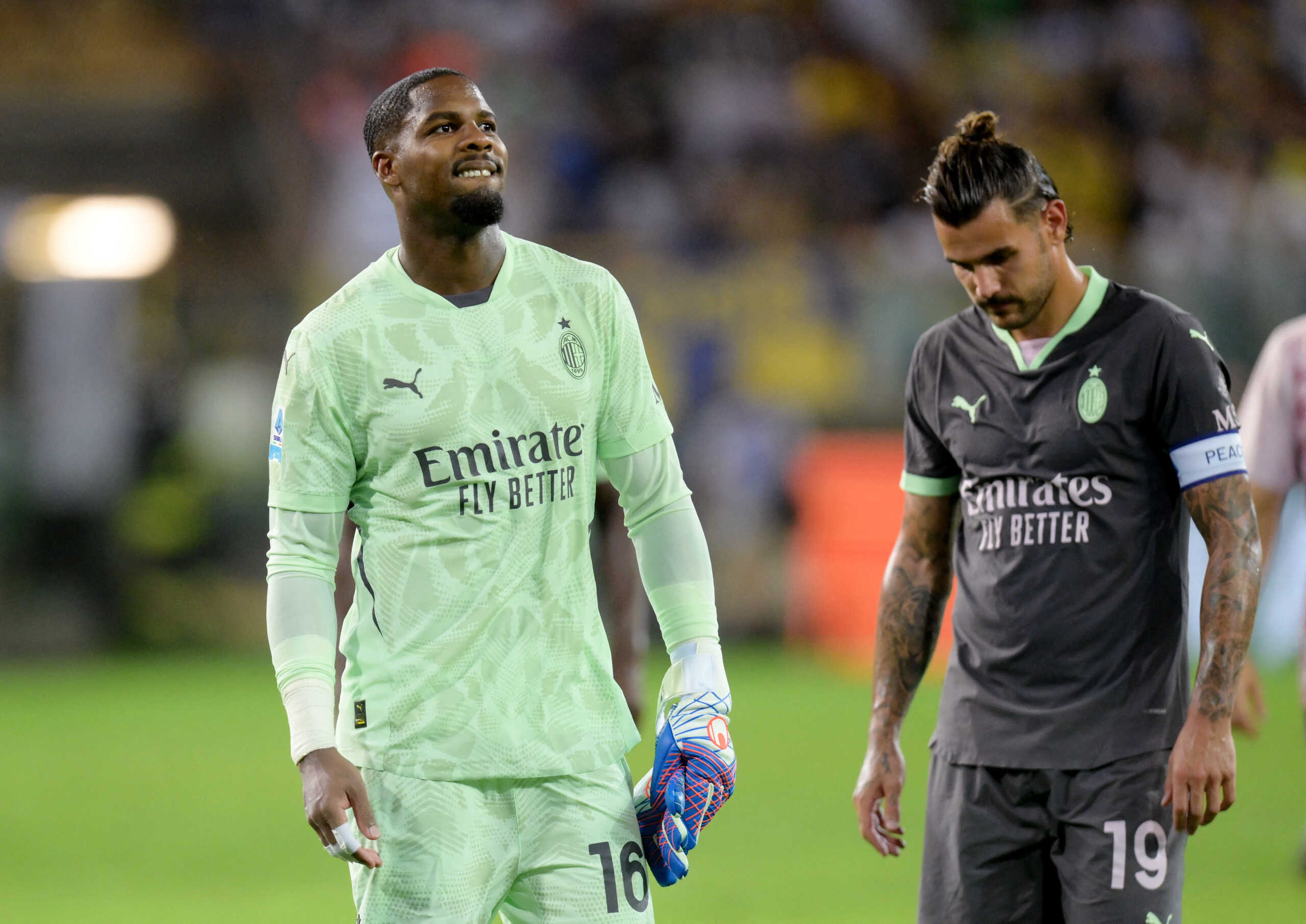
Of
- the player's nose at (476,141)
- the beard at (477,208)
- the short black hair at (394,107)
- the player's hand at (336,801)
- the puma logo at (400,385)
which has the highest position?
the short black hair at (394,107)

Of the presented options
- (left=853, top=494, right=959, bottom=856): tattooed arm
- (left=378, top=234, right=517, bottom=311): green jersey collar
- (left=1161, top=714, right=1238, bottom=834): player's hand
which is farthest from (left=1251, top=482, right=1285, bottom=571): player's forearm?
(left=378, top=234, right=517, bottom=311): green jersey collar

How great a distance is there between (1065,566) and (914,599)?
490 millimetres

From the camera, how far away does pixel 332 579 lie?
3.53 meters

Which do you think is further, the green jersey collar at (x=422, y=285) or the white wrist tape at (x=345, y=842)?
the green jersey collar at (x=422, y=285)

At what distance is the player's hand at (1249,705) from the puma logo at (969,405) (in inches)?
37.0

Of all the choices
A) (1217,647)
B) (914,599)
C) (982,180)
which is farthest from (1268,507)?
(982,180)

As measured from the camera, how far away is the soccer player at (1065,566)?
3674mm

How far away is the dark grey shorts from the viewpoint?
3.67m

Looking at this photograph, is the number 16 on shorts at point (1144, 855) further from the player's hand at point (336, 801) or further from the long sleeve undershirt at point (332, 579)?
the player's hand at point (336, 801)

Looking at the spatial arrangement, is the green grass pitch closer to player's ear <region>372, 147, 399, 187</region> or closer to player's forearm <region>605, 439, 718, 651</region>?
player's forearm <region>605, 439, 718, 651</region>

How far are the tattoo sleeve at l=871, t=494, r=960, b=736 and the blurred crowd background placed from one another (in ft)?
29.9

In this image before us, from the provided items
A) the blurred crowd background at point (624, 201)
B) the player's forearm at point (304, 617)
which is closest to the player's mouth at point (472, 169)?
the player's forearm at point (304, 617)

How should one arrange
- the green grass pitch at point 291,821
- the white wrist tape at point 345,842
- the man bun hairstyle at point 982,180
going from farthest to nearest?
the green grass pitch at point 291,821
the man bun hairstyle at point 982,180
the white wrist tape at point 345,842

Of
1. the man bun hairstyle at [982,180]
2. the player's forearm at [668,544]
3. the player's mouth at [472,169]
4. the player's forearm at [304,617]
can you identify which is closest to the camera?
the player's forearm at [304,617]
